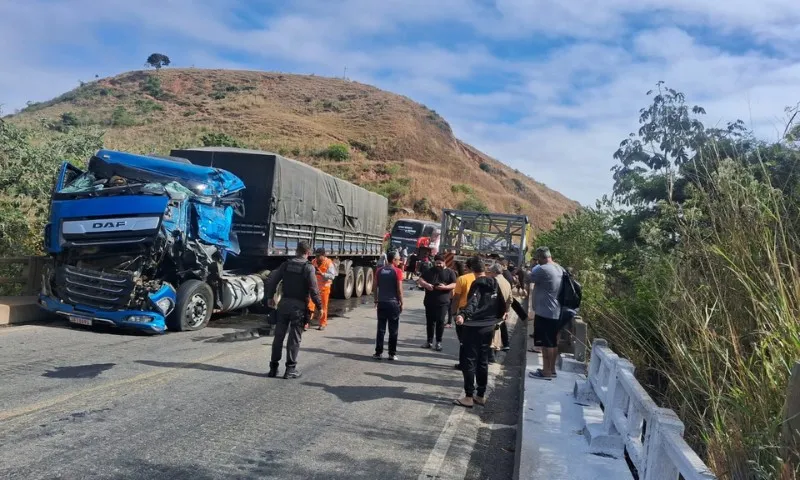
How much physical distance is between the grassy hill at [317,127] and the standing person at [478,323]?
4185 cm

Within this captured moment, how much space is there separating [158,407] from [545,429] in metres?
3.60

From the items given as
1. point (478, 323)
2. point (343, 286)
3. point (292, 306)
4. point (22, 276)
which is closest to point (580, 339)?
point (478, 323)

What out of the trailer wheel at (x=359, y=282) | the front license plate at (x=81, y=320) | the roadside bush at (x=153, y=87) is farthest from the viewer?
the roadside bush at (x=153, y=87)

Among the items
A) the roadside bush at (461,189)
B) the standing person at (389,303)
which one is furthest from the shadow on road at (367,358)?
the roadside bush at (461,189)

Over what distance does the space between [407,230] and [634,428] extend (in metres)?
25.8

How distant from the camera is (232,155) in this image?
12.9m

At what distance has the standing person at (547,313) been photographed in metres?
7.50

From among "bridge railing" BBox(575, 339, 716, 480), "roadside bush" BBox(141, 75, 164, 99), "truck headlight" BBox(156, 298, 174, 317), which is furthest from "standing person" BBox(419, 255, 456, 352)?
"roadside bush" BBox(141, 75, 164, 99)

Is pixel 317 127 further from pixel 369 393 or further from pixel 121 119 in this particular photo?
pixel 369 393

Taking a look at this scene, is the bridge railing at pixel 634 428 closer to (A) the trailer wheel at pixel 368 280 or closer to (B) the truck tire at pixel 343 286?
(B) the truck tire at pixel 343 286

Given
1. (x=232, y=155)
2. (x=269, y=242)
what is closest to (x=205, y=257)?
(x=269, y=242)

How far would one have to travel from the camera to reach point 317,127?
75.1m

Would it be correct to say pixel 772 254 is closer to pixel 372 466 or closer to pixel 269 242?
pixel 372 466

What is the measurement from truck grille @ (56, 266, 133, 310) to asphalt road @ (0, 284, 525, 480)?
0.53m
